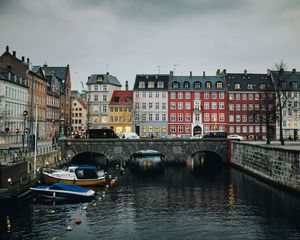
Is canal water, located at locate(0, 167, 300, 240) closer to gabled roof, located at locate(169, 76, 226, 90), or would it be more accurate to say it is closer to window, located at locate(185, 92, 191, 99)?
window, located at locate(185, 92, 191, 99)

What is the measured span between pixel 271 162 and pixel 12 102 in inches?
2165

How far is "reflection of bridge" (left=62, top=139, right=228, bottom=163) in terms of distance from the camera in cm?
6675

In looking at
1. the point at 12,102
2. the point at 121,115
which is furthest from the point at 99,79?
the point at 12,102

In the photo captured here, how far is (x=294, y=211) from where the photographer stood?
31969 mm

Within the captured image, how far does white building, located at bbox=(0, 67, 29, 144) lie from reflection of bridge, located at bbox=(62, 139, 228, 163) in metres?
11.3

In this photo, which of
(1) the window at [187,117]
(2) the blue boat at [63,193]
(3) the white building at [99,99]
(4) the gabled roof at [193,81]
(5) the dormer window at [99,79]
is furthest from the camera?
(5) the dormer window at [99,79]

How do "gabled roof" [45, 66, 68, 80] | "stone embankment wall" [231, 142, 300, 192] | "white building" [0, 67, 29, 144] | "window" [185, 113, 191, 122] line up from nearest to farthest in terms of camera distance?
"stone embankment wall" [231, 142, 300, 192] → "white building" [0, 67, 29, 144] → "window" [185, 113, 191, 122] → "gabled roof" [45, 66, 68, 80]

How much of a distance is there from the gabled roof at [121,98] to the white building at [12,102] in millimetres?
29635

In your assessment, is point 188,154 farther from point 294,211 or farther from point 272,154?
Answer: point 294,211

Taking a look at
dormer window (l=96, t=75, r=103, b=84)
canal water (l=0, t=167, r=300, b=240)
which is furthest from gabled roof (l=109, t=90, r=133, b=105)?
canal water (l=0, t=167, r=300, b=240)

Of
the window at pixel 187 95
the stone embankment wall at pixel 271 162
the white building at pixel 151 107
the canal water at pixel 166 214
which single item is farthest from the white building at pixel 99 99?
the canal water at pixel 166 214

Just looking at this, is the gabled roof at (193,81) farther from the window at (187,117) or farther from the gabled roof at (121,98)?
the gabled roof at (121,98)

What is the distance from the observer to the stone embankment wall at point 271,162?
38406 mm

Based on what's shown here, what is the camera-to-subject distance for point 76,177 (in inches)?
1797
